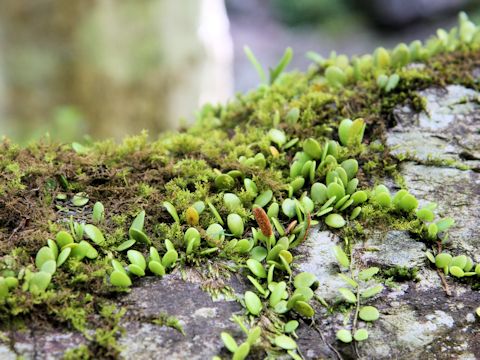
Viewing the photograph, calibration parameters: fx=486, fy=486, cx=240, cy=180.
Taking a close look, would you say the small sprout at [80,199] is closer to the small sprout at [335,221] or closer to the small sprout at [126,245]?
the small sprout at [126,245]

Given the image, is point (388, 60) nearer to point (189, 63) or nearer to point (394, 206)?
point (394, 206)

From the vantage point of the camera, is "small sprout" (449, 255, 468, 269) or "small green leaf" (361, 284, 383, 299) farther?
"small sprout" (449, 255, 468, 269)

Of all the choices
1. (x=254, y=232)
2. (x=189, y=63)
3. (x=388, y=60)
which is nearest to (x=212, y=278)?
(x=254, y=232)

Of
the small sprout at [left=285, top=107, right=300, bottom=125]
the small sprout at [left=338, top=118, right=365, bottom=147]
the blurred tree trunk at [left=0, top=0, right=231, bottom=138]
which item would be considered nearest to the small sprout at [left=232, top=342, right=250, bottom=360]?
the small sprout at [left=338, top=118, right=365, bottom=147]

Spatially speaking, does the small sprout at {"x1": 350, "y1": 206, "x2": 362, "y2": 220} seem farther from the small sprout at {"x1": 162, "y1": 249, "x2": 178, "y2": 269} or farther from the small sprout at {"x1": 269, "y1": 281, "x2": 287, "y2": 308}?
the small sprout at {"x1": 162, "y1": 249, "x2": 178, "y2": 269}

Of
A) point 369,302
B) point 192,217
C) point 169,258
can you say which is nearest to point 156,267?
point 169,258

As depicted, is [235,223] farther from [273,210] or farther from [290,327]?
[290,327]

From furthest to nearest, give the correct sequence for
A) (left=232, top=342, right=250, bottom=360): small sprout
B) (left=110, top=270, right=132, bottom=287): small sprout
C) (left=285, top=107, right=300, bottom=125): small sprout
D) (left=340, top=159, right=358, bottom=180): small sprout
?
(left=285, top=107, right=300, bottom=125): small sprout, (left=340, top=159, right=358, bottom=180): small sprout, (left=110, top=270, right=132, bottom=287): small sprout, (left=232, top=342, right=250, bottom=360): small sprout

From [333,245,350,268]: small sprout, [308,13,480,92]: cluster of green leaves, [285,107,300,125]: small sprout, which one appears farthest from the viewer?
[308,13,480,92]: cluster of green leaves
